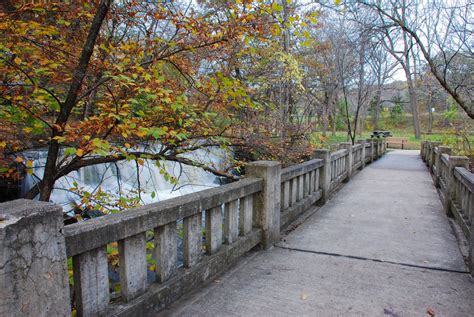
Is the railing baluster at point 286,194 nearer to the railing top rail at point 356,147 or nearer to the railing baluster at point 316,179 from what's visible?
the railing baluster at point 316,179

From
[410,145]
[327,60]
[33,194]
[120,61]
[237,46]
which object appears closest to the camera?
[120,61]

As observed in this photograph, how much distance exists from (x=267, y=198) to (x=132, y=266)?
6.63 feet

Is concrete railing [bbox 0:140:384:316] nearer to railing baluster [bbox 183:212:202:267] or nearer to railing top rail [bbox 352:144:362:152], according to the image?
railing baluster [bbox 183:212:202:267]

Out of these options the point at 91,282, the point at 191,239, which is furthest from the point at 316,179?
the point at 91,282

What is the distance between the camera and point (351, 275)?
365cm

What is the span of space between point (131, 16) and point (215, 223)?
265cm

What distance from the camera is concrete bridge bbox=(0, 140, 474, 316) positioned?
6.02 ft

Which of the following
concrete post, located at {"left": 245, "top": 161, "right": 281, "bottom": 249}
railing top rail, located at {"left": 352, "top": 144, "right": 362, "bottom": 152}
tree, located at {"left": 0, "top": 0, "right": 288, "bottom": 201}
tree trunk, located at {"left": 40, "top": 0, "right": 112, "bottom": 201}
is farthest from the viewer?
railing top rail, located at {"left": 352, "top": 144, "right": 362, "bottom": 152}

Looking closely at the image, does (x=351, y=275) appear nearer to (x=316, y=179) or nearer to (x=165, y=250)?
(x=165, y=250)

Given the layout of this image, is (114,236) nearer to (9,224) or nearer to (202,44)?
(9,224)

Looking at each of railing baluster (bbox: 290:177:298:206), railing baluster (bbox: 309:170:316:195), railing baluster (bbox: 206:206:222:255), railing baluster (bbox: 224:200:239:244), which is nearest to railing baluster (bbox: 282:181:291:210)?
railing baluster (bbox: 290:177:298:206)

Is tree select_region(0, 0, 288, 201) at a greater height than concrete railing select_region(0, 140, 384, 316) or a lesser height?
greater

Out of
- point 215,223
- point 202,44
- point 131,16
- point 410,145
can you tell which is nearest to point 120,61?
point 131,16

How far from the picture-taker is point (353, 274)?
3672 millimetres
